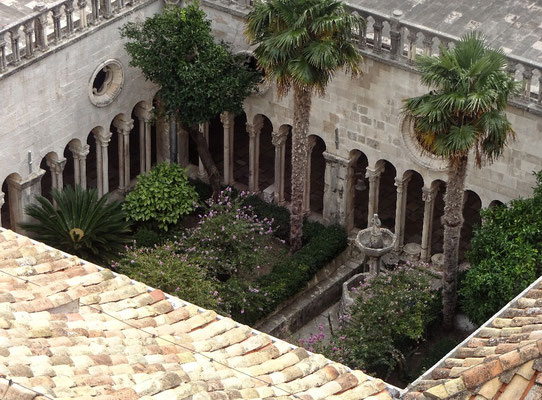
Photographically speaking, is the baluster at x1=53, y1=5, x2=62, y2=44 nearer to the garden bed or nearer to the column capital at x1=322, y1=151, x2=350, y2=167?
the garden bed

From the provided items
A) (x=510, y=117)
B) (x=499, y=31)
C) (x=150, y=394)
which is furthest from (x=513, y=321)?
(x=499, y=31)

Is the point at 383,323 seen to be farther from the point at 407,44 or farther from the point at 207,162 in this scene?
the point at 207,162

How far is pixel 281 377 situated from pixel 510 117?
16.2m

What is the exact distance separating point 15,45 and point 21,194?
13.7ft

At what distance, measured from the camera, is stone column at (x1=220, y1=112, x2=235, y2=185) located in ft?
151

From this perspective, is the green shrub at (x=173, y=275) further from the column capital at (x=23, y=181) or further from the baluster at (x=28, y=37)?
the baluster at (x=28, y=37)

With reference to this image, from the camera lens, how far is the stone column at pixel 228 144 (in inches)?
1811

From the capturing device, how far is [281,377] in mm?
25875

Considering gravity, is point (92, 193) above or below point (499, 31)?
below

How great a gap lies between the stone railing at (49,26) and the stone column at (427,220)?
9433mm

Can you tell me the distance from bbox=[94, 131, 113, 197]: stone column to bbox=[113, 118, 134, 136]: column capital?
44 cm

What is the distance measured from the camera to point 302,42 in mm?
39781

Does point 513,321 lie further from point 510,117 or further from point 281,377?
point 510,117

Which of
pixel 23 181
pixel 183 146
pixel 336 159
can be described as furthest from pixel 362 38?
pixel 23 181
